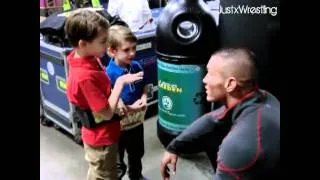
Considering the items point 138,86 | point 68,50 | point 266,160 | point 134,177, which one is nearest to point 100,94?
point 138,86

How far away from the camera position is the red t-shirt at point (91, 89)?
1393 millimetres

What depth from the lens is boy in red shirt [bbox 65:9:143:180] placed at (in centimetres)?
140

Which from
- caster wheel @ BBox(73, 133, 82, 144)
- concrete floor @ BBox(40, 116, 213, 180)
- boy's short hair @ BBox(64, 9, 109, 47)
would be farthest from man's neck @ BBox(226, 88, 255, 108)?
caster wheel @ BBox(73, 133, 82, 144)

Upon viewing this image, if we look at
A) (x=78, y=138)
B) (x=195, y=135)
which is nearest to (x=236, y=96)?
(x=195, y=135)

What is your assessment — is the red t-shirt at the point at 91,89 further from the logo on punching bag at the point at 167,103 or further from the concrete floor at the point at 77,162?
the logo on punching bag at the point at 167,103

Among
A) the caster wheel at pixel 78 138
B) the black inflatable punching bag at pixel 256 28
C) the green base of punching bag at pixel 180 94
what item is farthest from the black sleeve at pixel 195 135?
the caster wheel at pixel 78 138

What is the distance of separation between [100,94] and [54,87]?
57.4 inches

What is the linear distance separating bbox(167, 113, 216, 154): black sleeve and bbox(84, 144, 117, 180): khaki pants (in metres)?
0.32

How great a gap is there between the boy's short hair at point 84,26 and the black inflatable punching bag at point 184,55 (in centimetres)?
85

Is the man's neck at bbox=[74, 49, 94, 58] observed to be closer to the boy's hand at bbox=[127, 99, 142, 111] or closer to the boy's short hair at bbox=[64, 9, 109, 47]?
the boy's short hair at bbox=[64, 9, 109, 47]

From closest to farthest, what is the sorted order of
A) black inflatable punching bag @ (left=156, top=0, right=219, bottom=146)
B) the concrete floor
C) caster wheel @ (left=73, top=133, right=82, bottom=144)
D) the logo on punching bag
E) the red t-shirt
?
the red t-shirt
black inflatable punching bag @ (left=156, top=0, right=219, bottom=146)
the concrete floor
the logo on punching bag
caster wheel @ (left=73, top=133, right=82, bottom=144)

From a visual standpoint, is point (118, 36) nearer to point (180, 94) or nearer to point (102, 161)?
point (102, 161)

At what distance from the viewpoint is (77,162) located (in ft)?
8.07
